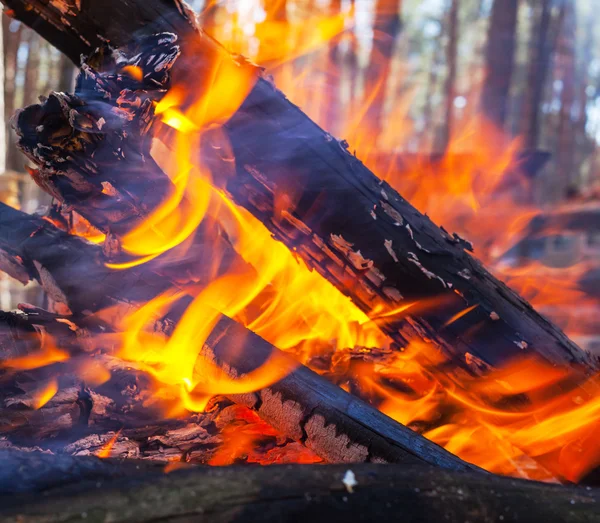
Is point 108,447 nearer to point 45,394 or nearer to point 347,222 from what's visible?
point 45,394

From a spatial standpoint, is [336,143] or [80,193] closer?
[80,193]

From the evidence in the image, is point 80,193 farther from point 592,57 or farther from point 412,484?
point 592,57

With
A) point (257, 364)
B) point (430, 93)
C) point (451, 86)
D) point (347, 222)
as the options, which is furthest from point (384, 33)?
point (430, 93)

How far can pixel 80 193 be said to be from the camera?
6.63 feet

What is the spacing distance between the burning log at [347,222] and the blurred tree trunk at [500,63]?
339 inches

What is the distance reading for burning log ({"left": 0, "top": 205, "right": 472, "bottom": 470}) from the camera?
181 centimetres

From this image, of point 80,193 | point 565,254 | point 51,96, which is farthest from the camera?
point 565,254

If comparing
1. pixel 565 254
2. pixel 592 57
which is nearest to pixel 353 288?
pixel 565 254

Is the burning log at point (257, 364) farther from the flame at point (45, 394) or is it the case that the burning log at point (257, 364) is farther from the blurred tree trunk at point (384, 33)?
the blurred tree trunk at point (384, 33)

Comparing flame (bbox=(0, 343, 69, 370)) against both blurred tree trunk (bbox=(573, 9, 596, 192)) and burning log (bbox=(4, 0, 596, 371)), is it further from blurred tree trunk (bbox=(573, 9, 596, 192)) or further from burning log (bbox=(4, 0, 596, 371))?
blurred tree trunk (bbox=(573, 9, 596, 192))

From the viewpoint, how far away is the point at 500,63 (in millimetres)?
9812

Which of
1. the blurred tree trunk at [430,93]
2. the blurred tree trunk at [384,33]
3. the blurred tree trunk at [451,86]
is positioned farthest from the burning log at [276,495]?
the blurred tree trunk at [430,93]

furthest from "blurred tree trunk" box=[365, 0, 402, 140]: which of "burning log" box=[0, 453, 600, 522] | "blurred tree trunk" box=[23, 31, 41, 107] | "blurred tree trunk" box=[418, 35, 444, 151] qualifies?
"blurred tree trunk" box=[418, 35, 444, 151]

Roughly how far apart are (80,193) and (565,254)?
14.9 metres
